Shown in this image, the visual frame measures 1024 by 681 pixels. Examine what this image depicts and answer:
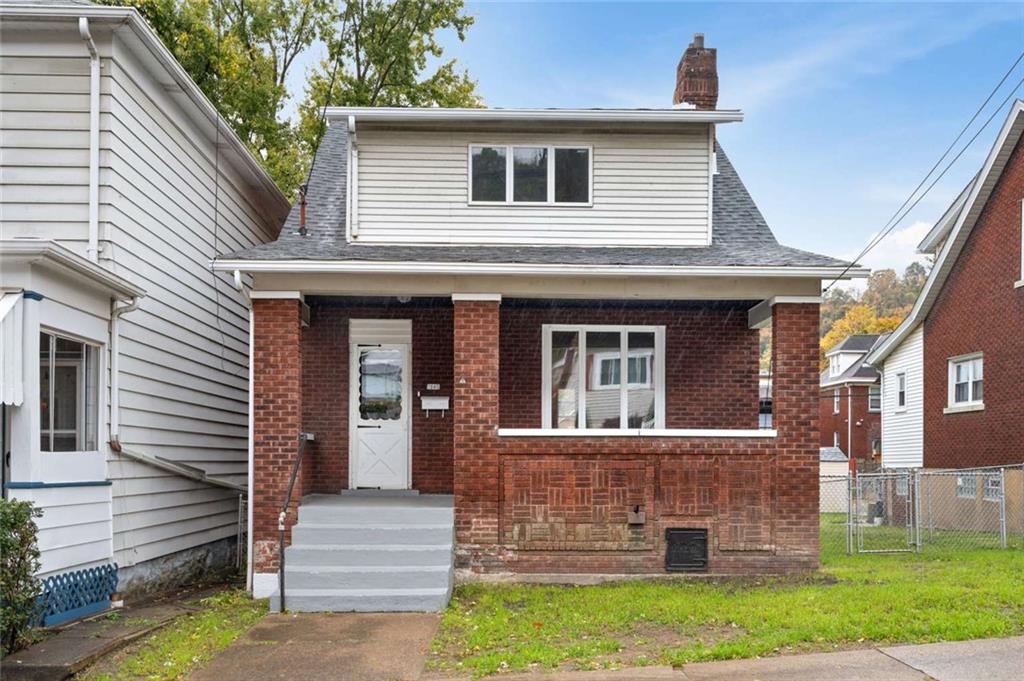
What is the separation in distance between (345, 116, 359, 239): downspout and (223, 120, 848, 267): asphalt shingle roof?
0.24 m

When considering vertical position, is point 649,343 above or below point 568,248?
below

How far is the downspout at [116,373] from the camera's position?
9.00 metres

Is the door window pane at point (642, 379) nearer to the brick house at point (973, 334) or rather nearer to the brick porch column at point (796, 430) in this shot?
the brick porch column at point (796, 430)

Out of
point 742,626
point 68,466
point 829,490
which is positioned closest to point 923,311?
point 829,490

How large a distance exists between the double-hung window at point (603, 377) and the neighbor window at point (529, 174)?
1739mm

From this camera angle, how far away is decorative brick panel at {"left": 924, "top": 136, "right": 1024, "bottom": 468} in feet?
53.2

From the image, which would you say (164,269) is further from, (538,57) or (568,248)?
(538,57)

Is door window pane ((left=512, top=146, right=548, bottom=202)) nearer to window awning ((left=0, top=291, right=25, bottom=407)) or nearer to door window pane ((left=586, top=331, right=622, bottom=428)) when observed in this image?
door window pane ((left=586, top=331, right=622, bottom=428))

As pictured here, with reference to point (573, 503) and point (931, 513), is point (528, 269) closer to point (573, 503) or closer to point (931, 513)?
point (573, 503)

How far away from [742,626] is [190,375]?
7572mm

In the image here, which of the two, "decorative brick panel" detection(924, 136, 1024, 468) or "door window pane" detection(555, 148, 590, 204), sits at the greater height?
"door window pane" detection(555, 148, 590, 204)

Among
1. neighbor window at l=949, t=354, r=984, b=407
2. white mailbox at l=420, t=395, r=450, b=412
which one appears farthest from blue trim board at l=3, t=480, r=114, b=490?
neighbor window at l=949, t=354, r=984, b=407

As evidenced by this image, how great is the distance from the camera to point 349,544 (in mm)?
9344

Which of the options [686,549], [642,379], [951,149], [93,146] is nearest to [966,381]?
[951,149]
